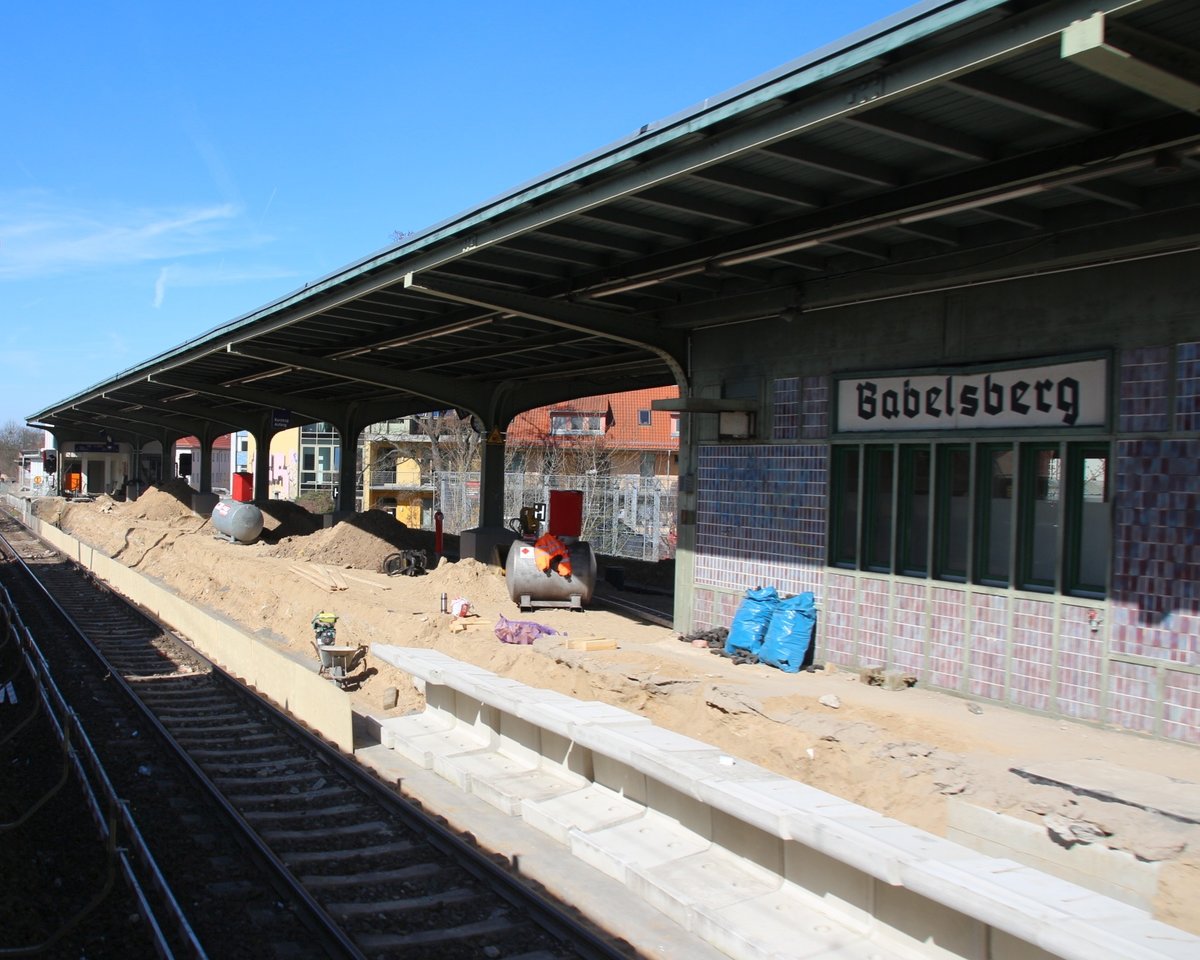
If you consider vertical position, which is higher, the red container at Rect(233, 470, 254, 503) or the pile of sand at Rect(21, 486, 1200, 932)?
the red container at Rect(233, 470, 254, 503)

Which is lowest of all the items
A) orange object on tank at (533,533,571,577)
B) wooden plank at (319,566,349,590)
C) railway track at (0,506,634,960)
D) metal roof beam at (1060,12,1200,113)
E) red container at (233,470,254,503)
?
railway track at (0,506,634,960)

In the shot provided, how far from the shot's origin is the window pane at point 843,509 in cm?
1197

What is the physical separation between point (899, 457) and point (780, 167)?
3.87m

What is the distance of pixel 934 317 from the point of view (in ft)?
35.5

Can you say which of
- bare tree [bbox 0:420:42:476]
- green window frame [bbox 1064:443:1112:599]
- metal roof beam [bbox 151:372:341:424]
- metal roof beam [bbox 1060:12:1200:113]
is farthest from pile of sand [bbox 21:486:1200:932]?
bare tree [bbox 0:420:42:476]

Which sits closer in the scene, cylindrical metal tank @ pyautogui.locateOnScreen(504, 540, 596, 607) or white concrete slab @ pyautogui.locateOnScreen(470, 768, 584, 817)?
white concrete slab @ pyautogui.locateOnScreen(470, 768, 584, 817)

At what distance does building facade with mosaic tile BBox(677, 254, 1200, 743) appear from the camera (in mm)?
8641

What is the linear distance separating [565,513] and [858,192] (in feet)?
30.8

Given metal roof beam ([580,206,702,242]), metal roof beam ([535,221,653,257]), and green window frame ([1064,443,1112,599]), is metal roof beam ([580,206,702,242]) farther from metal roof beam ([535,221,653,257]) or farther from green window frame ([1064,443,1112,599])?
green window frame ([1064,443,1112,599])

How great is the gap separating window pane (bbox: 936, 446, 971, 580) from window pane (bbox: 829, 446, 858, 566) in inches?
50.0

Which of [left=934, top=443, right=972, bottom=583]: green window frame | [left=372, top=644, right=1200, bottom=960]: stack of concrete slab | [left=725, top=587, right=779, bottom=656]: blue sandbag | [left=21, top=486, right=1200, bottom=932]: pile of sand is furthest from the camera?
[left=725, top=587, right=779, bottom=656]: blue sandbag

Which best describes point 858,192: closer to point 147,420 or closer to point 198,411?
point 198,411

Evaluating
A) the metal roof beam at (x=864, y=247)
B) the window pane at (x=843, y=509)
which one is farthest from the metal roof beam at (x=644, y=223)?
the window pane at (x=843, y=509)

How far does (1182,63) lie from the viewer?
20.1 feet
